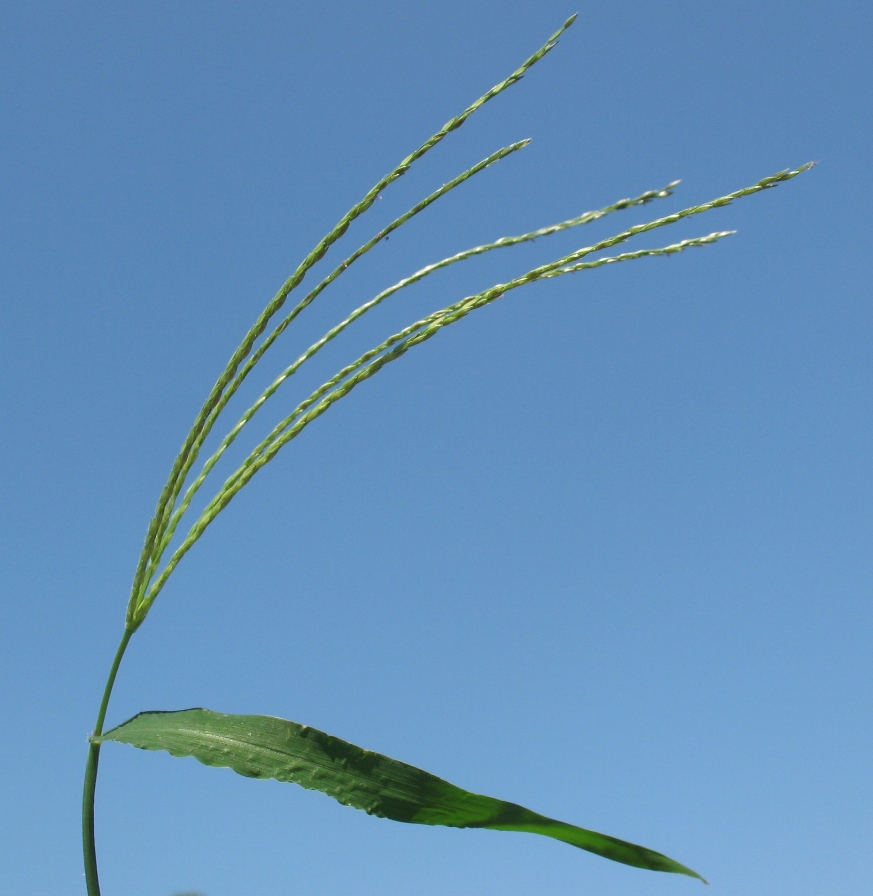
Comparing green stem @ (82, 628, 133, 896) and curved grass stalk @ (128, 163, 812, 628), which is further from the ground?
curved grass stalk @ (128, 163, 812, 628)

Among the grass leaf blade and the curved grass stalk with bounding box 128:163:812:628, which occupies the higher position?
the curved grass stalk with bounding box 128:163:812:628

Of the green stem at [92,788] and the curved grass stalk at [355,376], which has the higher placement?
the curved grass stalk at [355,376]

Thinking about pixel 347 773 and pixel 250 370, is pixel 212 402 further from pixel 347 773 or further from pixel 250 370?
pixel 347 773

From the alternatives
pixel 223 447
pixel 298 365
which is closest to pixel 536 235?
pixel 298 365

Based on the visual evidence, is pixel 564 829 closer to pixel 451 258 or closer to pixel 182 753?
pixel 182 753

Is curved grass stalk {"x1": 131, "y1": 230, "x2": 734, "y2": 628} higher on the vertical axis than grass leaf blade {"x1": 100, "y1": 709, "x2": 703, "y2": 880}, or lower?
higher
